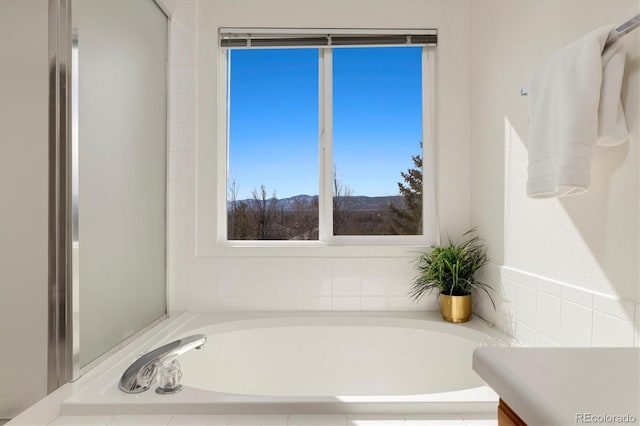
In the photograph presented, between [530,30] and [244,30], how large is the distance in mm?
1456

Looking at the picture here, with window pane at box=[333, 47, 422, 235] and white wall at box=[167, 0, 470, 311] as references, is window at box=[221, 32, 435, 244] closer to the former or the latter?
window pane at box=[333, 47, 422, 235]

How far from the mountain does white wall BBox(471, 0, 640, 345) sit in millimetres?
457

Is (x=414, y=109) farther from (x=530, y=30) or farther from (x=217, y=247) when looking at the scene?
(x=217, y=247)

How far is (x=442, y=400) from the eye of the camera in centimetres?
120

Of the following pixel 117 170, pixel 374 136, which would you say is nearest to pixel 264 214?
pixel 374 136

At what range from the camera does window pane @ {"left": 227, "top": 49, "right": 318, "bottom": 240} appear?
241 cm

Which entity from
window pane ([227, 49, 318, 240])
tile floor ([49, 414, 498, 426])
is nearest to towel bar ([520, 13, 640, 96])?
tile floor ([49, 414, 498, 426])

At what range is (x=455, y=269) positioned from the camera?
2055mm

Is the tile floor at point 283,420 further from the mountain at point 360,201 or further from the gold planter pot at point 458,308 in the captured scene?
the mountain at point 360,201

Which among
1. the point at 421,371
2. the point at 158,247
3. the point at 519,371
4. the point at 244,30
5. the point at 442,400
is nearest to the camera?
the point at 519,371

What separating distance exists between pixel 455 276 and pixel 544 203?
0.63m
